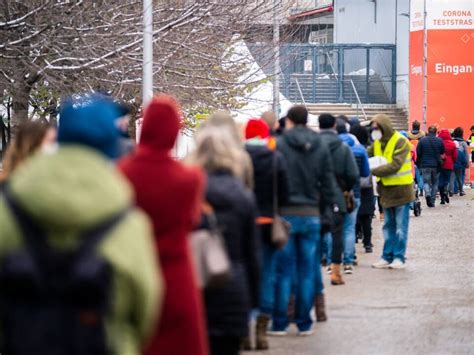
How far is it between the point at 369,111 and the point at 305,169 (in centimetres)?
4125

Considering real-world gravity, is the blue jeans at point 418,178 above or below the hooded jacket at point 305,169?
below

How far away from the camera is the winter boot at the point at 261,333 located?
9945 millimetres

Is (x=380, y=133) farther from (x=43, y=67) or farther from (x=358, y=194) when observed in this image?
(x=43, y=67)

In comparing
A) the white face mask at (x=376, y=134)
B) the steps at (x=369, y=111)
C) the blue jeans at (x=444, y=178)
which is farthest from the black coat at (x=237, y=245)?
the steps at (x=369, y=111)

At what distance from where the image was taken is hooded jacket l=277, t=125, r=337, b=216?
34.9ft

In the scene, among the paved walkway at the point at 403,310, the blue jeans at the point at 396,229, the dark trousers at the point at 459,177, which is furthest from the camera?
the dark trousers at the point at 459,177

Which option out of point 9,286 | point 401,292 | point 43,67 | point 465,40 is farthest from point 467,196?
point 9,286

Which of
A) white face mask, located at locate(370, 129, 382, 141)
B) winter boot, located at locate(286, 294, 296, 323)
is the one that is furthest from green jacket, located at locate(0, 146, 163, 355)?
white face mask, located at locate(370, 129, 382, 141)

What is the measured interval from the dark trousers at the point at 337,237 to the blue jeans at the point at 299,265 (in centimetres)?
341

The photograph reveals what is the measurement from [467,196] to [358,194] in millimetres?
19195

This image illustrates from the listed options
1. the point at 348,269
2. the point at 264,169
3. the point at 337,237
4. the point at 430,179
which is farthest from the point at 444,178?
the point at 264,169

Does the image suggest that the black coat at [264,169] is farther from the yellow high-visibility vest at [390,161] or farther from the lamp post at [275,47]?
the lamp post at [275,47]

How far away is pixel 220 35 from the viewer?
71.7 feet

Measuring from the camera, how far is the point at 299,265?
1059 cm
